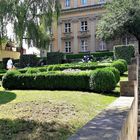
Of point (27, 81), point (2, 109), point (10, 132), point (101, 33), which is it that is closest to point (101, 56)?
point (101, 33)

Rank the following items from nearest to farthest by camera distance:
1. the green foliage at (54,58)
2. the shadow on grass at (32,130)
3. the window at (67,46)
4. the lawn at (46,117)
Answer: the shadow on grass at (32,130) → the lawn at (46,117) → the green foliage at (54,58) → the window at (67,46)

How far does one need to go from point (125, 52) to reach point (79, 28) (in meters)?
28.1

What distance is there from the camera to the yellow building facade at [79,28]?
5509 centimetres

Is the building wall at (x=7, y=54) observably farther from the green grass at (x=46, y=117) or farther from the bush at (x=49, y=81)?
the green grass at (x=46, y=117)

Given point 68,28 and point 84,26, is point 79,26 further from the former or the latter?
point 68,28

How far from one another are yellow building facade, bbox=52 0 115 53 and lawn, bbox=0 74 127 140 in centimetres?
4231

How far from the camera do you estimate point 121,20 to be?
39625 mm

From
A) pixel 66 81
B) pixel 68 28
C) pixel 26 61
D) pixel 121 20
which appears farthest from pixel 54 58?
pixel 66 81

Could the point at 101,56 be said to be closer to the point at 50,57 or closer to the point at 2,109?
the point at 50,57

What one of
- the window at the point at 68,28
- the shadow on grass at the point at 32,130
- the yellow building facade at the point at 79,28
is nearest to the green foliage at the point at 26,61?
the yellow building facade at the point at 79,28

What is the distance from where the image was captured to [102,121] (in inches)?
190

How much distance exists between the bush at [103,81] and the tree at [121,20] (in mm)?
25305

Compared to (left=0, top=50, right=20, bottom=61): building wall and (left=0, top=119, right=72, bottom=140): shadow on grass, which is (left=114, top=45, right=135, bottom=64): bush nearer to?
(left=0, top=119, right=72, bottom=140): shadow on grass

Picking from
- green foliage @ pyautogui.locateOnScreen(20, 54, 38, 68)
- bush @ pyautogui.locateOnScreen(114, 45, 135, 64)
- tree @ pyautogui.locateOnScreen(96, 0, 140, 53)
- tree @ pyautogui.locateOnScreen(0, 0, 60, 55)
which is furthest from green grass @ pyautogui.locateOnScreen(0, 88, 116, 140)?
tree @ pyautogui.locateOnScreen(96, 0, 140, 53)
